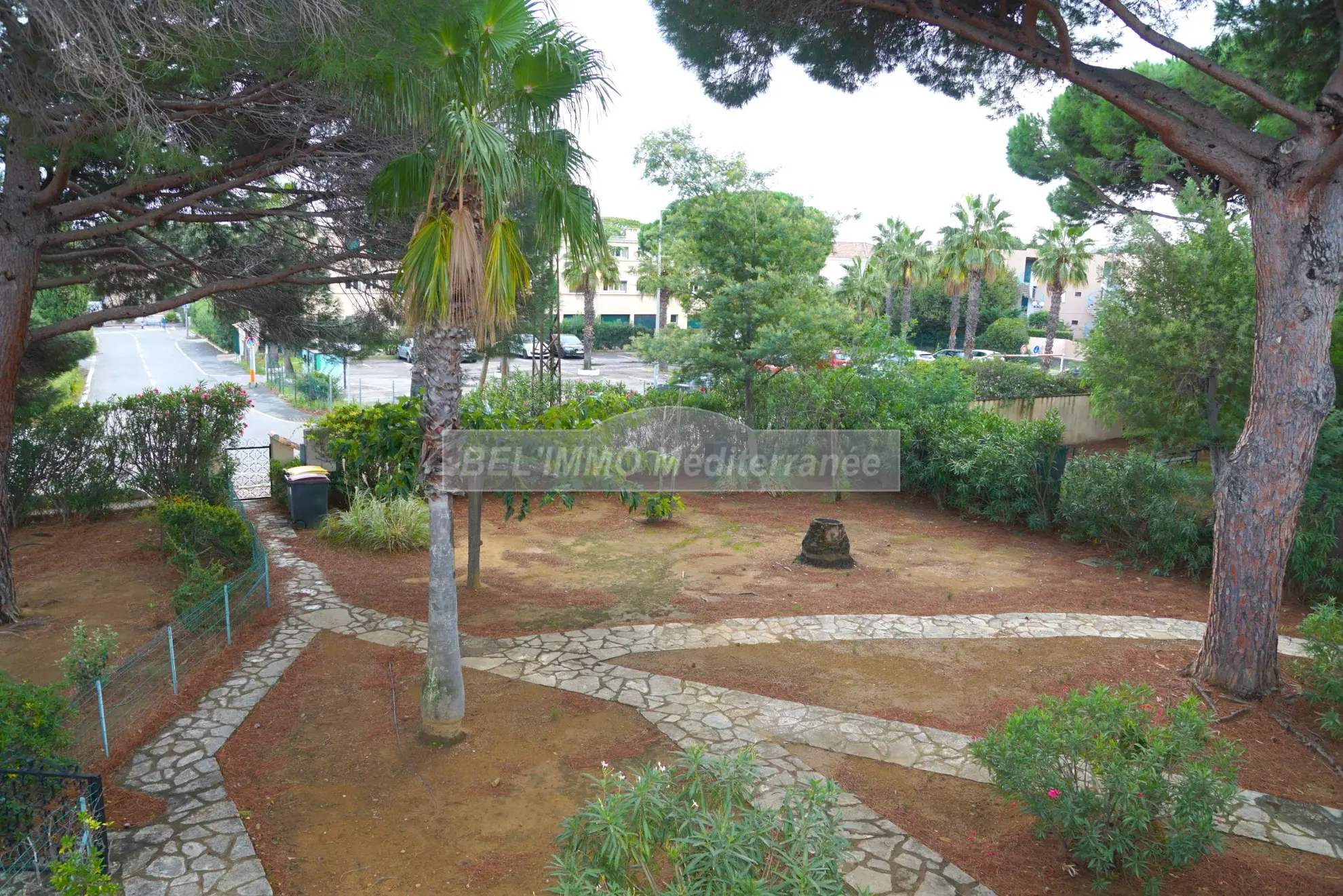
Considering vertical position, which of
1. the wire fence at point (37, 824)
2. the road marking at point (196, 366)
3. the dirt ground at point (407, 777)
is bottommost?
the dirt ground at point (407, 777)

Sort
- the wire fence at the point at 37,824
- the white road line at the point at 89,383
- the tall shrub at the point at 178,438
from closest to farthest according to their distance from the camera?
the wire fence at the point at 37,824 → the tall shrub at the point at 178,438 → the white road line at the point at 89,383

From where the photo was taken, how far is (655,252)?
38.8m

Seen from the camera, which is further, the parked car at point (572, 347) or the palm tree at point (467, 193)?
the parked car at point (572, 347)

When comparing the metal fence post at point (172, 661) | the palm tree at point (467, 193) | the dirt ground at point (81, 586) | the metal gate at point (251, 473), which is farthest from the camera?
the metal gate at point (251, 473)

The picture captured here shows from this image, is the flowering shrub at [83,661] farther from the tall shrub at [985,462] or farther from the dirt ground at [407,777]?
the tall shrub at [985,462]

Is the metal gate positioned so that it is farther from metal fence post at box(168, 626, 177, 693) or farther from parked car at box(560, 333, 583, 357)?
parked car at box(560, 333, 583, 357)

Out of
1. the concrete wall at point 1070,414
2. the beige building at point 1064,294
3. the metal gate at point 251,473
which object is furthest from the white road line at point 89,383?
the beige building at point 1064,294

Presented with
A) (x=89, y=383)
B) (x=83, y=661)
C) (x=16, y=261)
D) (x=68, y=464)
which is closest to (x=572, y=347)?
(x=89, y=383)

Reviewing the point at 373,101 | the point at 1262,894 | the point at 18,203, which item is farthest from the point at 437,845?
the point at 18,203

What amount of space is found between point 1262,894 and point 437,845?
496 cm

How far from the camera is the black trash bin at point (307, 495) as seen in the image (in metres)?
12.7

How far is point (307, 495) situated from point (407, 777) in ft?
25.5

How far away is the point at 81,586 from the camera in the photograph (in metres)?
10.1

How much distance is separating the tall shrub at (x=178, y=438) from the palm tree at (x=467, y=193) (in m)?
7.88
